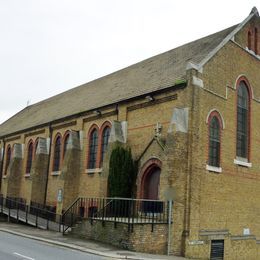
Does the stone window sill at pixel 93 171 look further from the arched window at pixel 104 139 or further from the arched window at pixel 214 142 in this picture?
the arched window at pixel 214 142

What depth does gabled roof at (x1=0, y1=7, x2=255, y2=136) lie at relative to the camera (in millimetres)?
21939

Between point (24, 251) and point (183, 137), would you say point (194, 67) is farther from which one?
point (24, 251)

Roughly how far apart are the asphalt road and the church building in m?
2.62

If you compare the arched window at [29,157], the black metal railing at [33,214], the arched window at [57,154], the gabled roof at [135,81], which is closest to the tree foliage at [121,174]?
the gabled roof at [135,81]

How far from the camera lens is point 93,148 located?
26.0 metres

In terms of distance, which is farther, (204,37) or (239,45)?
(204,37)

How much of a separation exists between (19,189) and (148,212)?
18230 millimetres

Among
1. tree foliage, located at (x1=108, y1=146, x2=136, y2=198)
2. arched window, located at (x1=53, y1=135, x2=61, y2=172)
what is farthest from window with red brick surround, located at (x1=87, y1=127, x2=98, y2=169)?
tree foliage, located at (x1=108, y1=146, x2=136, y2=198)

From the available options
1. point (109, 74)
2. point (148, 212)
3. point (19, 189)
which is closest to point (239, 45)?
point (148, 212)

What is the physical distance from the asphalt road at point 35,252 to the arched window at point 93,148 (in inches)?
328

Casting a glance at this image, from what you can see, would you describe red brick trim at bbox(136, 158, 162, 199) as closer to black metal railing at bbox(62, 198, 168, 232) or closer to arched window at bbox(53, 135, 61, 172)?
black metal railing at bbox(62, 198, 168, 232)

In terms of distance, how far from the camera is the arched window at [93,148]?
25.7m

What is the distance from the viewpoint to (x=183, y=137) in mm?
18266

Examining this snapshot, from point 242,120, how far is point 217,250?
6.93 metres
